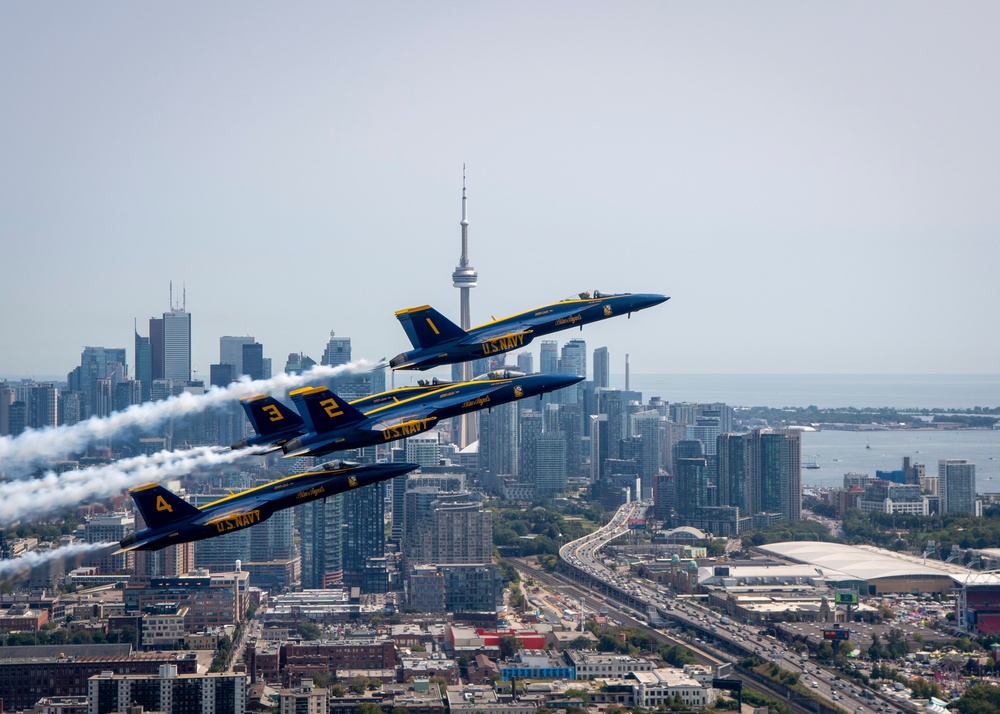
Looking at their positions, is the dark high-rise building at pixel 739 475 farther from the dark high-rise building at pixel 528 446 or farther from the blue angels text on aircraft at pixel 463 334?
the blue angels text on aircraft at pixel 463 334

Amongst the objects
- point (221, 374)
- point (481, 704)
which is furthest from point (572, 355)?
point (481, 704)

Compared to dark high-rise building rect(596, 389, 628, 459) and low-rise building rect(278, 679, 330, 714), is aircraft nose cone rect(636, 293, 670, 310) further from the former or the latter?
dark high-rise building rect(596, 389, 628, 459)

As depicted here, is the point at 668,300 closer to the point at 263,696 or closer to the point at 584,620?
the point at 263,696

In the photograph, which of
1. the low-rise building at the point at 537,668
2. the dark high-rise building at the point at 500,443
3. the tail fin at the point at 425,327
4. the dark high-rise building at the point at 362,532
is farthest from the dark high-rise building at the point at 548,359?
the tail fin at the point at 425,327

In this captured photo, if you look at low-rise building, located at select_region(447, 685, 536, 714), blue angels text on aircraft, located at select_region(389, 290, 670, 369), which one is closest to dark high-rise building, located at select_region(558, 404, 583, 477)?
low-rise building, located at select_region(447, 685, 536, 714)

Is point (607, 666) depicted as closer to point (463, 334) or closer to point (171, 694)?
point (171, 694)
